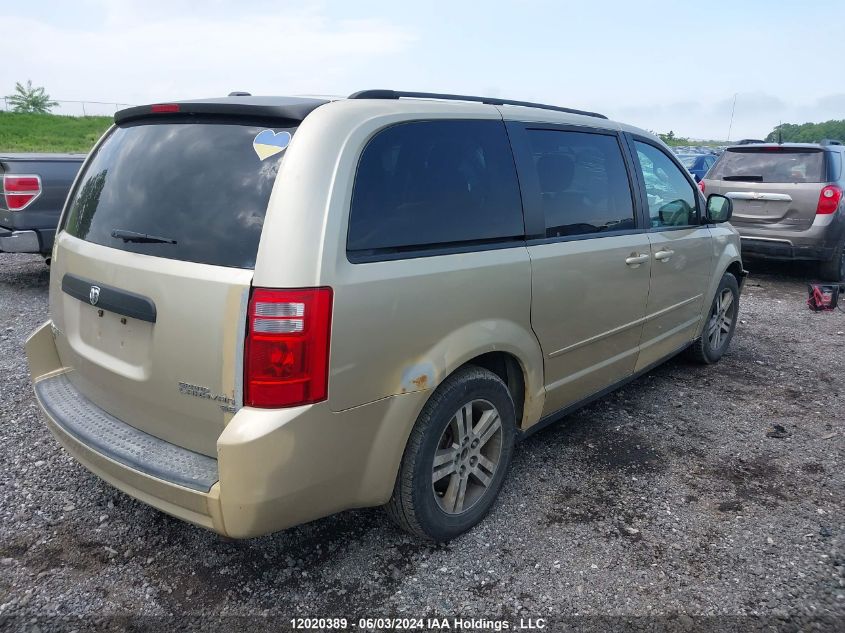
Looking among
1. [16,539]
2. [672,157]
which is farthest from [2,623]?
[672,157]

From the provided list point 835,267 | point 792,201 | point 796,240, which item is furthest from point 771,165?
point 835,267

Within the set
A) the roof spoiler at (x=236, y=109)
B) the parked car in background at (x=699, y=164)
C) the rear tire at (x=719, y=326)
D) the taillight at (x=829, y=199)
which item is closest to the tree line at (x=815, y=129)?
the parked car in background at (x=699, y=164)

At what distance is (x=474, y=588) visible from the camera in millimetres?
2582

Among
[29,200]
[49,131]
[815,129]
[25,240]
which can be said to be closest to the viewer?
[25,240]

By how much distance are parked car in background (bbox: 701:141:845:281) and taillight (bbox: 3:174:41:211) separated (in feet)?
26.9

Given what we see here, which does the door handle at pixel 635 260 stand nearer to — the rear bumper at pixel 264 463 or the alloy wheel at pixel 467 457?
the alloy wheel at pixel 467 457

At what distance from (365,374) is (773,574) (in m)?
1.89

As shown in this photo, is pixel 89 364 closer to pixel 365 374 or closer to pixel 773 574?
pixel 365 374

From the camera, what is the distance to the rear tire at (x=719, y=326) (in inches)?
201

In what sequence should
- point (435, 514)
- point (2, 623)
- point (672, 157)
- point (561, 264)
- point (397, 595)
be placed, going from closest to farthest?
point (2, 623)
point (397, 595)
point (435, 514)
point (561, 264)
point (672, 157)

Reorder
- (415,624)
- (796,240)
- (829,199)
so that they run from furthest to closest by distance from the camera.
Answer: (796,240) < (829,199) < (415,624)

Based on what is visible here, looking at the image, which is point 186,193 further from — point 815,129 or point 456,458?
point 815,129

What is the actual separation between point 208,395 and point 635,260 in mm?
2497

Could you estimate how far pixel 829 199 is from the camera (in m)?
7.92
